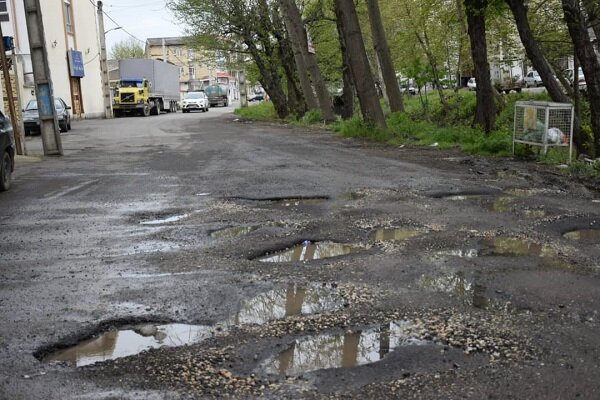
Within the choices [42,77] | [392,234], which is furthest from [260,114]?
[392,234]

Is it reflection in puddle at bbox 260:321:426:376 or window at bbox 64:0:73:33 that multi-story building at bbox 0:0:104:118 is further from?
reflection in puddle at bbox 260:321:426:376

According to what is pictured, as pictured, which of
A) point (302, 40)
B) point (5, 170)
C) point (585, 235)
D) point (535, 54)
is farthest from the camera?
point (302, 40)

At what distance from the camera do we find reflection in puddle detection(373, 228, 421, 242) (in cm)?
664

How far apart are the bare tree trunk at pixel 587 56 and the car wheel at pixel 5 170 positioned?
10.5 meters

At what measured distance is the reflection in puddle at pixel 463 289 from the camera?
15.1 feet

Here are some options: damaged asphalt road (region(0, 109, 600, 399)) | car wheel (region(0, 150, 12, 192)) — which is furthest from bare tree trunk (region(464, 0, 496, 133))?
car wheel (region(0, 150, 12, 192))

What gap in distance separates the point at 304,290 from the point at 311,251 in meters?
1.28

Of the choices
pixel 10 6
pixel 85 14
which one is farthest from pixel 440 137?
pixel 85 14

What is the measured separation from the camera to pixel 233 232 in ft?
23.2

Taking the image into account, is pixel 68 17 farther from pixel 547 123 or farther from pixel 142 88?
pixel 547 123

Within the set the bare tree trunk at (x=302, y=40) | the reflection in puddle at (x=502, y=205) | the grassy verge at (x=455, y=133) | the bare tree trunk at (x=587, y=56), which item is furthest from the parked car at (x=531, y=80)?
the reflection in puddle at (x=502, y=205)

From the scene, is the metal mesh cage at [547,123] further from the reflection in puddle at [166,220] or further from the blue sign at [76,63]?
the blue sign at [76,63]

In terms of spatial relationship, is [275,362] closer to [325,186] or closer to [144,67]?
[325,186]

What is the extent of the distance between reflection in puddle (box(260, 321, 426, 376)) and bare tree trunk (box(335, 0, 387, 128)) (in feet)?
49.3
